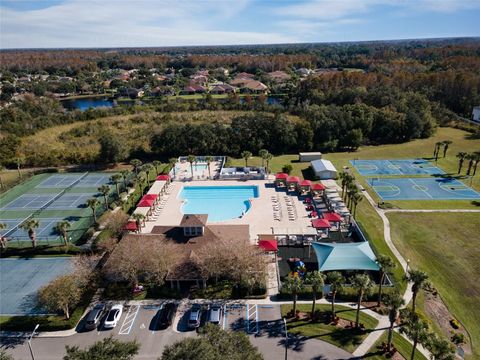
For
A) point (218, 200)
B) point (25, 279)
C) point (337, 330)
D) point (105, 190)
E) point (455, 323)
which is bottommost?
point (218, 200)

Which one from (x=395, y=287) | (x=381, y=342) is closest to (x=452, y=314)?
(x=395, y=287)

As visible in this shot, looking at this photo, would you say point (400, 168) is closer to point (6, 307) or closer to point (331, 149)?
point (331, 149)

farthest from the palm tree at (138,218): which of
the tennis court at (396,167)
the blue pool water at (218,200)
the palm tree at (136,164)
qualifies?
the tennis court at (396,167)

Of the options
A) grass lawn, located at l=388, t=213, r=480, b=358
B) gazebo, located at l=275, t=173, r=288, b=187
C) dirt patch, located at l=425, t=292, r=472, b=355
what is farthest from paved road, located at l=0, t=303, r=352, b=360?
gazebo, located at l=275, t=173, r=288, b=187

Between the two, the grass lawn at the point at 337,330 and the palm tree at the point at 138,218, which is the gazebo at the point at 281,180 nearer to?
the palm tree at the point at 138,218

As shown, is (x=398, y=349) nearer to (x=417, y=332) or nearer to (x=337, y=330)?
(x=417, y=332)

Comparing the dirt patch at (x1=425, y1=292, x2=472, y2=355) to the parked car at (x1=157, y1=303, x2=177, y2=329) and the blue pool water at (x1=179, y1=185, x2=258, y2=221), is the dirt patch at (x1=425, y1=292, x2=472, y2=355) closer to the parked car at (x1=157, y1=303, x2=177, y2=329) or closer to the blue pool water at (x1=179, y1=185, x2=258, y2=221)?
the parked car at (x1=157, y1=303, x2=177, y2=329)

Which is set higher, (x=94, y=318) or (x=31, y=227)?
(x=31, y=227)

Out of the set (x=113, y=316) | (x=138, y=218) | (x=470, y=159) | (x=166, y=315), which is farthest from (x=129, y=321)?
(x=470, y=159)
